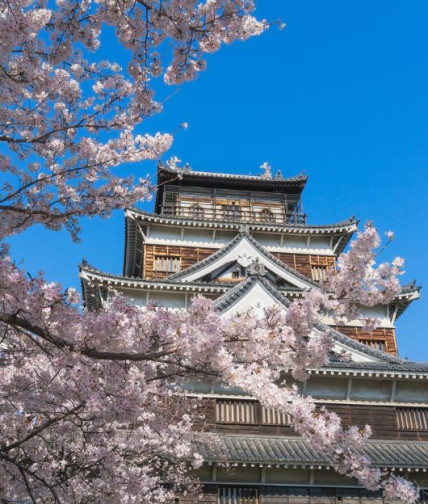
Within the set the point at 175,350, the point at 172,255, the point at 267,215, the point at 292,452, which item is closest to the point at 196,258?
the point at 172,255

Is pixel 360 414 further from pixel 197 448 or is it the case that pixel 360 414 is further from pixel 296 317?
pixel 296 317

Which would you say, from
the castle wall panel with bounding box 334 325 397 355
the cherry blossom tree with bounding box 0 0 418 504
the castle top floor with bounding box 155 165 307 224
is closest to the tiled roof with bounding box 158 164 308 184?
the castle top floor with bounding box 155 165 307 224

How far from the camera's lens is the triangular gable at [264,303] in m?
16.8

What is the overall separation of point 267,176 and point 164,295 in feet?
40.0

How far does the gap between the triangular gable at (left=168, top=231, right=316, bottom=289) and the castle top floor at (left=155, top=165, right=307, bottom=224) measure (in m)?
3.63

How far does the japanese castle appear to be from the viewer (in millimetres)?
13359

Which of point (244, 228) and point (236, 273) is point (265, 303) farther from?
point (244, 228)

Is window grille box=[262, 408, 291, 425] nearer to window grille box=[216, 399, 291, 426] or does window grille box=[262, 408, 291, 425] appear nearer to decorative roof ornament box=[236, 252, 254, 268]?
window grille box=[216, 399, 291, 426]

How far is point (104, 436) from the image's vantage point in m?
7.17

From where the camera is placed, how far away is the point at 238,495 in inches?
520

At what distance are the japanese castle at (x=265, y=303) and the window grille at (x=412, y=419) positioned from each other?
30 mm

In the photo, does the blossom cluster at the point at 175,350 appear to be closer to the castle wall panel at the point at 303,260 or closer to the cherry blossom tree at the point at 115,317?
the cherry blossom tree at the point at 115,317

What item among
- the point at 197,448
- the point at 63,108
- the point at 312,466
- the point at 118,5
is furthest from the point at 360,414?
the point at 118,5

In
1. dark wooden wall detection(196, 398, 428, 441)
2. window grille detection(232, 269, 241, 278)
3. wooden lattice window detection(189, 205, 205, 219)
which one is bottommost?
dark wooden wall detection(196, 398, 428, 441)
